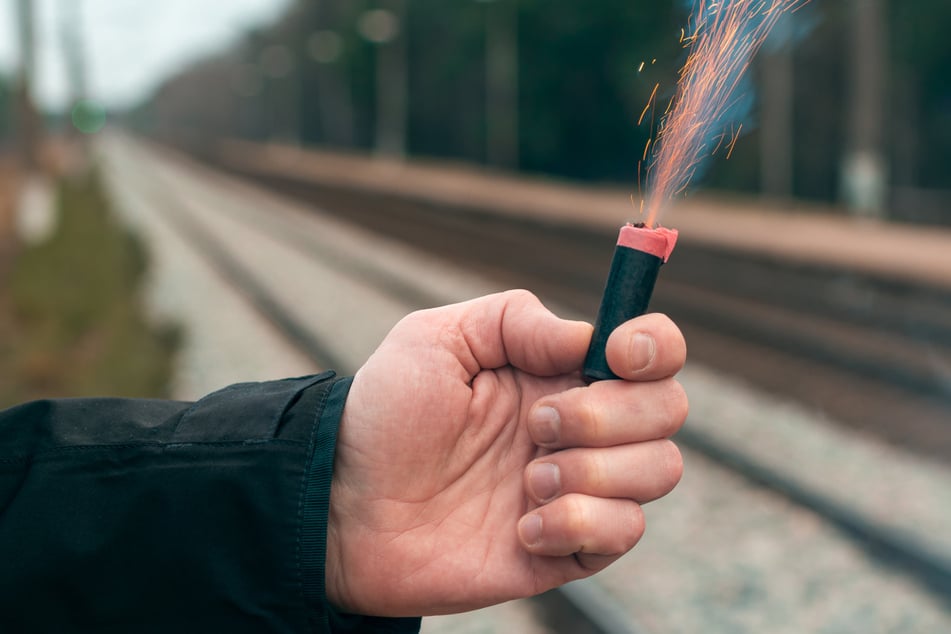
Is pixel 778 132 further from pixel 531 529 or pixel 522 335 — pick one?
pixel 531 529

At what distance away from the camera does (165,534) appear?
6.32ft

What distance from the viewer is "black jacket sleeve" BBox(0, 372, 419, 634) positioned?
1906 mm

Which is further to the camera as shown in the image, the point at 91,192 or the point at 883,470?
the point at 91,192

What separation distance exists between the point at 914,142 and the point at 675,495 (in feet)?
131

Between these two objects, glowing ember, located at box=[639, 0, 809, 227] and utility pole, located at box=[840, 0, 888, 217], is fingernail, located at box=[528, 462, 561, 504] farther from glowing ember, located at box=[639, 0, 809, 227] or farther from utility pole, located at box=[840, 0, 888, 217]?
utility pole, located at box=[840, 0, 888, 217]

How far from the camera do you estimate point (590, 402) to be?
1874 millimetres

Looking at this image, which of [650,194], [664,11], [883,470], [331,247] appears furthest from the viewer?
[664,11]

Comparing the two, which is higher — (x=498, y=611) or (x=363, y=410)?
(x=363, y=410)

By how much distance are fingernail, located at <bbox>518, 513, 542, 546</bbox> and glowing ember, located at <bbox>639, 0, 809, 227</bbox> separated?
545 millimetres

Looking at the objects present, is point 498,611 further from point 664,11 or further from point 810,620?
point 664,11

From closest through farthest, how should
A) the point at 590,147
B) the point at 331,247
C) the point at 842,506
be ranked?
1. the point at 842,506
2. the point at 331,247
3. the point at 590,147

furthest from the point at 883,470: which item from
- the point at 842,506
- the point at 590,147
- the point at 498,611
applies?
the point at 590,147

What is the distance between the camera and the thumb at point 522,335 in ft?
6.51

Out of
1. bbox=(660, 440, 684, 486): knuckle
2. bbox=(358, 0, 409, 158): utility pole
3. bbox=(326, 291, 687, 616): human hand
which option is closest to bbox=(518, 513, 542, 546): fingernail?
bbox=(326, 291, 687, 616): human hand
